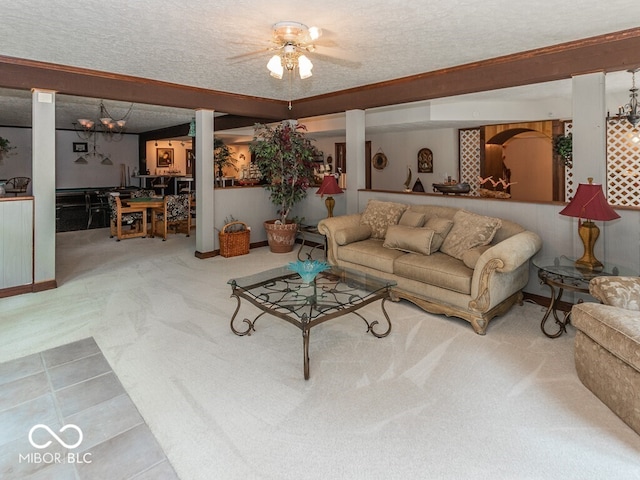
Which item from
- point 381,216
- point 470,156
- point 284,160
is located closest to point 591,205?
point 381,216

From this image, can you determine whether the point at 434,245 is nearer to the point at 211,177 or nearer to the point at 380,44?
the point at 380,44

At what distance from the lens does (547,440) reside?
6.30ft

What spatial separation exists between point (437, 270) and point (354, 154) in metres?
2.77

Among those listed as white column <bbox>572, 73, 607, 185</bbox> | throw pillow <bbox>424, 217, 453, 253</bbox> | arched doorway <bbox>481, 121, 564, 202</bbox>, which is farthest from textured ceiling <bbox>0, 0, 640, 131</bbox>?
arched doorway <bbox>481, 121, 564, 202</bbox>

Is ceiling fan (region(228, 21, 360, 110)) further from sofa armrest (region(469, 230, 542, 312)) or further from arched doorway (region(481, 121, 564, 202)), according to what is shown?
arched doorway (region(481, 121, 564, 202))

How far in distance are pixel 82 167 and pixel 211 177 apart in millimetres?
7631

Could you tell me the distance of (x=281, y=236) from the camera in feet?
20.1

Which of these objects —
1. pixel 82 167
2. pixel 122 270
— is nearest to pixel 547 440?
pixel 122 270

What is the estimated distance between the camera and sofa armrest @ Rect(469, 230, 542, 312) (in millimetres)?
3012

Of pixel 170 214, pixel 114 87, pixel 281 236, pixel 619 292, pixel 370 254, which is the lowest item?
pixel 619 292

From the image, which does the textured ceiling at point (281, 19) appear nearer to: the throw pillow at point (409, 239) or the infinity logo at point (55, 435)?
the throw pillow at point (409, 239)

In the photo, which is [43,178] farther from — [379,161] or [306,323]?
[379,161]

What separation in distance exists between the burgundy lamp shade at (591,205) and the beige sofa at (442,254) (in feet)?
1.52

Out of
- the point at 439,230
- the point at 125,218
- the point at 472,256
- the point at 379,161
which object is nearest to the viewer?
the point at 472,256
